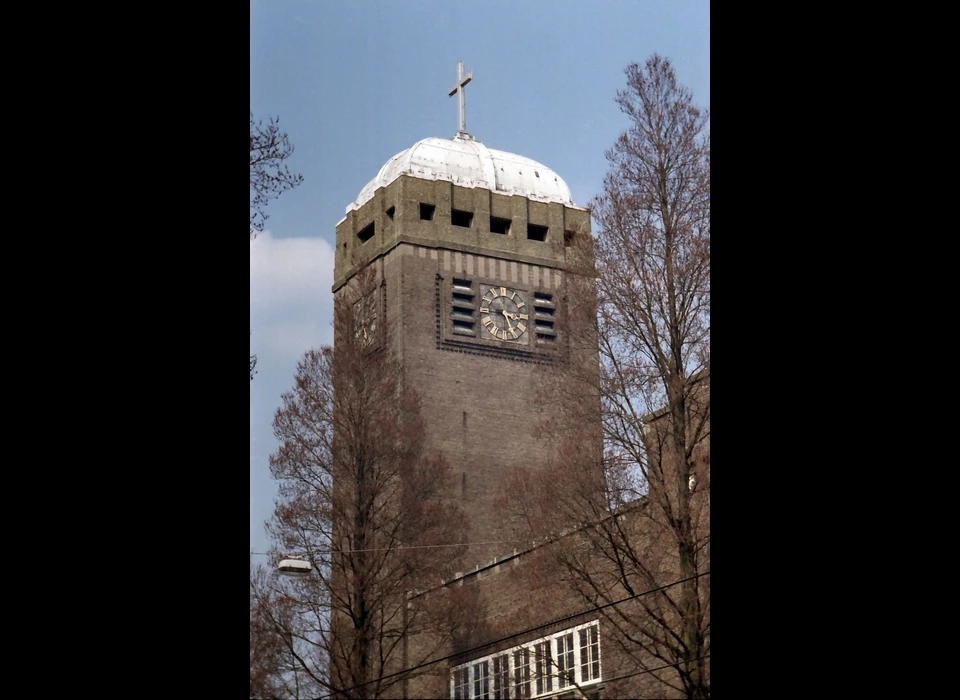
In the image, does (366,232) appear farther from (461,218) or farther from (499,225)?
(499,225)

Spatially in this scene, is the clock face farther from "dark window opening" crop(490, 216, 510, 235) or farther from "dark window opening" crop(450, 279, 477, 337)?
"dark window opening" crop(490, 216, 510, 235)

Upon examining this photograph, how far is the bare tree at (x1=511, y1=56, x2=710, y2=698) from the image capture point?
14547 mm

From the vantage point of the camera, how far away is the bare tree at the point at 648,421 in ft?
47.7

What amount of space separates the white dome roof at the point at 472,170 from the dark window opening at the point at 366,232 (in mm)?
646

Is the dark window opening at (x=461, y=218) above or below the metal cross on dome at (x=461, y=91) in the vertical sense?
below

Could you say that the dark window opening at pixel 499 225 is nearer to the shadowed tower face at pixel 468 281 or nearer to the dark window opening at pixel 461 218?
the shadowed tower face at pixel 468 281

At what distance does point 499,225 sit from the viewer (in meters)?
40.2

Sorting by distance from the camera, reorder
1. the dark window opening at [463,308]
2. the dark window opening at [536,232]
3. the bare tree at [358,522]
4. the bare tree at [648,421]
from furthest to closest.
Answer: the dark window opening at [536,232], the dark window opening at [463,308], the bare tree at [358,522], the bare tree at [648,421]

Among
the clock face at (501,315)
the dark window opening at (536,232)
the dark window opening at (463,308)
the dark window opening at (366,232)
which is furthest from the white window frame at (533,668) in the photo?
the dark window opening at (536,232)
